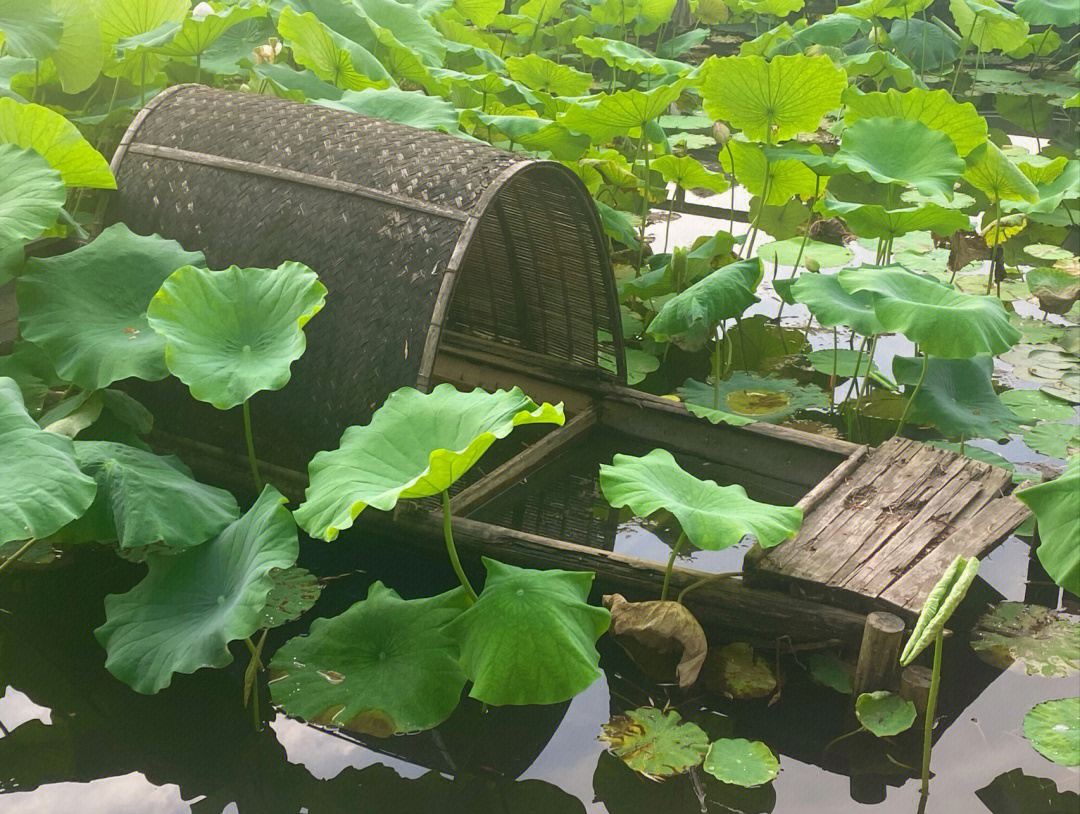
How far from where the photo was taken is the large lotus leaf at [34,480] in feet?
6.14

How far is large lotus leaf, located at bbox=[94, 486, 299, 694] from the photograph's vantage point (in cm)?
193

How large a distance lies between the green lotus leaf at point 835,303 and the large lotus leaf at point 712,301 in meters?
0.13

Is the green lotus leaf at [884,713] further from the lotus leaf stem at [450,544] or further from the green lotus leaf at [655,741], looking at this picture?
the lotus leaf stem at [450,544]

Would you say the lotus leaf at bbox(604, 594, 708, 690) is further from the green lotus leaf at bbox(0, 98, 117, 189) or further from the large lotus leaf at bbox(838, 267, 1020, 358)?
the green lotus leaf at bbox(0, 98, 117, 189)

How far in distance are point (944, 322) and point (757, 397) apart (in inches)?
35.6

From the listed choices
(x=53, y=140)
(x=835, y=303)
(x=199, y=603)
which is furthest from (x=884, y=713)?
(x=53, y=140)

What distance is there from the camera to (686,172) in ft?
13.4

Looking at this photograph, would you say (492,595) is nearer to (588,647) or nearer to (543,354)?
(588,647)

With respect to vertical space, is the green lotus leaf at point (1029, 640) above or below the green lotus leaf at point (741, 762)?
below

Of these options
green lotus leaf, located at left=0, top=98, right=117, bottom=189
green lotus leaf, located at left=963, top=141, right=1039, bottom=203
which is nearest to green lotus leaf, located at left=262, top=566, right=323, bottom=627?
green lotus leaf, located at left=0, top=98, right=117, bottom=189

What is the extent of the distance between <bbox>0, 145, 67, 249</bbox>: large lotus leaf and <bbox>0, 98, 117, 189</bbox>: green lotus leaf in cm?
4

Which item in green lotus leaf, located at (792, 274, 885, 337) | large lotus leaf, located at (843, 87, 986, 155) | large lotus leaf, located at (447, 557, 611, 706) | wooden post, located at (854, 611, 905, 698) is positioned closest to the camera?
large lotus leaf, located at (447, 557, 611, 706)

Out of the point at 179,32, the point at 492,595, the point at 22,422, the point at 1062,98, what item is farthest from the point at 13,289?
the point at 1062,98

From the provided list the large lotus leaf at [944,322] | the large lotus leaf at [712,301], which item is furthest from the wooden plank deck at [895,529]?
the large lotus leaf at [712,301]
